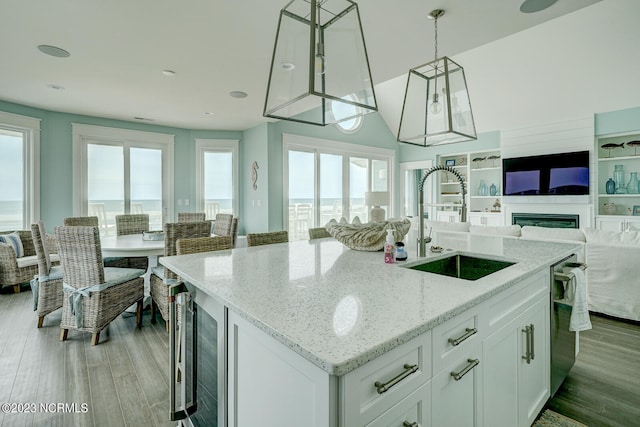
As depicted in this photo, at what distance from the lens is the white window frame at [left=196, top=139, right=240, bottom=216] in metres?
6.07

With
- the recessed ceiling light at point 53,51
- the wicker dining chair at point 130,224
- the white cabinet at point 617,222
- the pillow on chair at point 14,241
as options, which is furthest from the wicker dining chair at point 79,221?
the white cabinet at point 617,222

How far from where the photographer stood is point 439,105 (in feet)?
7.24

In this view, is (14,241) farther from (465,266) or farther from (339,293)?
(465,266)

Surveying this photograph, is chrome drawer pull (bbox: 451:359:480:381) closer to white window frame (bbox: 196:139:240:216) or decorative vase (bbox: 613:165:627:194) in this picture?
white window frame (bbox: 196:139:240:216)

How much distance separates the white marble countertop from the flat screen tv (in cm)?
494

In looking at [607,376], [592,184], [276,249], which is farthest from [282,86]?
[592,184]

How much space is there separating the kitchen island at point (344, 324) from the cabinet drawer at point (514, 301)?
0.04ft

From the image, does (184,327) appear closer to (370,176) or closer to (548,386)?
(548,386)

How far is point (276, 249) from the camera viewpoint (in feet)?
6.86

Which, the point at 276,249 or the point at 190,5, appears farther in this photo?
the point at 190,5

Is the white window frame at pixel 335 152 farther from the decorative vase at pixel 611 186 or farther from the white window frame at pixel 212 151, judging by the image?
the decorative vase at pixel 611 186

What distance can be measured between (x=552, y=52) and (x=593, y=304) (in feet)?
13.4

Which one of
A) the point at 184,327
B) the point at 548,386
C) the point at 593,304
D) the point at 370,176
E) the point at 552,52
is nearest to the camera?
the point at 184,327

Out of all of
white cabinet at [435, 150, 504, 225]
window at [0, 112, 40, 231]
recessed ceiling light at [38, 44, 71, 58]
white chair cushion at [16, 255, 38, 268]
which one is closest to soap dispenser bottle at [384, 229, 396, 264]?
recessed ceiling light at [38, 44, 71, 58]
